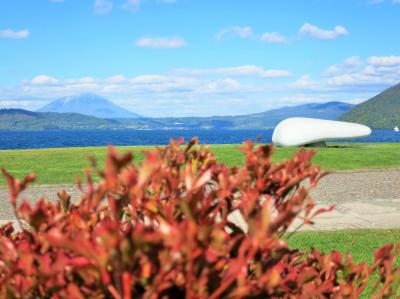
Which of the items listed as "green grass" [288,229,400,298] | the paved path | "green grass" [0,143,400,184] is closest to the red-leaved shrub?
"green grass" [288,229,400,298]

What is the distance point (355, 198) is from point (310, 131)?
19.4m

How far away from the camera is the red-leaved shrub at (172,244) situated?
148cm

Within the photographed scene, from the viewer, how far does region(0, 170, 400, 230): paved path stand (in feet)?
31.2

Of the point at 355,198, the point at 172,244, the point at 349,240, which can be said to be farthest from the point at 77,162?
the point at 172,244

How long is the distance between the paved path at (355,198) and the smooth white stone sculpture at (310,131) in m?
13.1

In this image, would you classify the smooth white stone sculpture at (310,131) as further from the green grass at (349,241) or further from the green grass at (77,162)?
the green grass at (349,241)

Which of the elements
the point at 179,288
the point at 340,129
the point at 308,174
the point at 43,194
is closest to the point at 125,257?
the point at 179,288

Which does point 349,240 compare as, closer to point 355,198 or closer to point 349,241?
point 349,241

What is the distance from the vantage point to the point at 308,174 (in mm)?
2609

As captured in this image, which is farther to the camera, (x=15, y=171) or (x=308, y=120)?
(x=308, y=120)

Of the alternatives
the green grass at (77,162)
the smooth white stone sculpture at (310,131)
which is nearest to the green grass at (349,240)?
the green grass at (77,162)

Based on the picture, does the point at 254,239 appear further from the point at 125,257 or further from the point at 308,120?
the point at 308,120

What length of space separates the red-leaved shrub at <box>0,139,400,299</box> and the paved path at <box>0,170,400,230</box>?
6738 millimetres

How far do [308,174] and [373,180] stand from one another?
1389 centimetres
